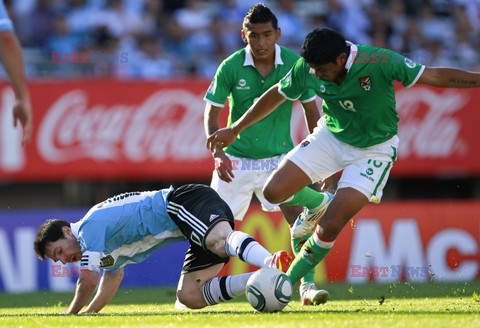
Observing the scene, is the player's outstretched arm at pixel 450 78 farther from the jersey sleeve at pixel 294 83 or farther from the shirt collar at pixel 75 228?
the shirt collar at pixel 75 228

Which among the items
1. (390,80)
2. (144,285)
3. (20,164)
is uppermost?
(390,80)

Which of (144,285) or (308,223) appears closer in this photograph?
(308,223)

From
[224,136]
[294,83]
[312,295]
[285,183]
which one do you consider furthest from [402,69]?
[312,295]

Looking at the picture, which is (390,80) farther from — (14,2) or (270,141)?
(14,2)

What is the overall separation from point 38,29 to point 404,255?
6776mm

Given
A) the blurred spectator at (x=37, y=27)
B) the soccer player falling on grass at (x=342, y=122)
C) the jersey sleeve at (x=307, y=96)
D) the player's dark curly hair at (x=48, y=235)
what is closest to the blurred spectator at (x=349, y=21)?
the blurred spectator at (x=37, y=27)

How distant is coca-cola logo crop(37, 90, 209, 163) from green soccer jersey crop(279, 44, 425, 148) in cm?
716

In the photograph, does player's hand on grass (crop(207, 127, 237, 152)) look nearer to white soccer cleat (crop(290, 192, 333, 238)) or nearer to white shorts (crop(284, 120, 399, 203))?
white shorts (crop(284, 120, 399, 203))

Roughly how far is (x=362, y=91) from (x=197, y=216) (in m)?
1.59

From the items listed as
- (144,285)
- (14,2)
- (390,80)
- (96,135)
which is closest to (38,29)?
(14,2)

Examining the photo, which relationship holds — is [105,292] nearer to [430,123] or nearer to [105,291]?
[105,291]

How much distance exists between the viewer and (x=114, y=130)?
15.2 m

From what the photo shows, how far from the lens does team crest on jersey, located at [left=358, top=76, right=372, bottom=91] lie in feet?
25.5

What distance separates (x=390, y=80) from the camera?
7824 millimetres
